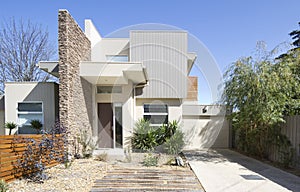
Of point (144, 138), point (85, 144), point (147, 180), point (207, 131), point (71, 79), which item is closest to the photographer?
point (147, 180)

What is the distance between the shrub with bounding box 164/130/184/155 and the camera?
8655 millimetres

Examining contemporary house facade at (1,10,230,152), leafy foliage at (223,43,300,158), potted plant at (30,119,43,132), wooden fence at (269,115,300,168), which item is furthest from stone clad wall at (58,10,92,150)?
wooden fence at (269,115,300,168)

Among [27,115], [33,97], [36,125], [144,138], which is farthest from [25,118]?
[144,138]

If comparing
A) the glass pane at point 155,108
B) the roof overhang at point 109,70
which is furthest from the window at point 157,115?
the roof overhang at point 109,70

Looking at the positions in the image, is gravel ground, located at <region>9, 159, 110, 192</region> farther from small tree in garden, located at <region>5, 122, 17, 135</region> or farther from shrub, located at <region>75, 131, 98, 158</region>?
small tree in garden, located at <region>5, 122, 17, 135</region>

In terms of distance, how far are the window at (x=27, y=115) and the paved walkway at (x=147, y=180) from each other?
4.57 meters

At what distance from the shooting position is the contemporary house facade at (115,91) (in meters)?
7.22

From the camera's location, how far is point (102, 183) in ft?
15.1

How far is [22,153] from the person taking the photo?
192 inches

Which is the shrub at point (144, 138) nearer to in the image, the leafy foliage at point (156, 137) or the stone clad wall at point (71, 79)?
the leafy foliage at point (156, 137)

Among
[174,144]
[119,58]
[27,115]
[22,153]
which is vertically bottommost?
[174,144]

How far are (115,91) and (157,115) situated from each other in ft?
8.68

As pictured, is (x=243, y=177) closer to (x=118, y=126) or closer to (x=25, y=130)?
(x=118, y=126)

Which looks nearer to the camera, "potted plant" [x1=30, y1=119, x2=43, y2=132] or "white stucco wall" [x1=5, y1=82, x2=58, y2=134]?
"potted plant" [x1=30, y1=119, x2=43, y2=132]
